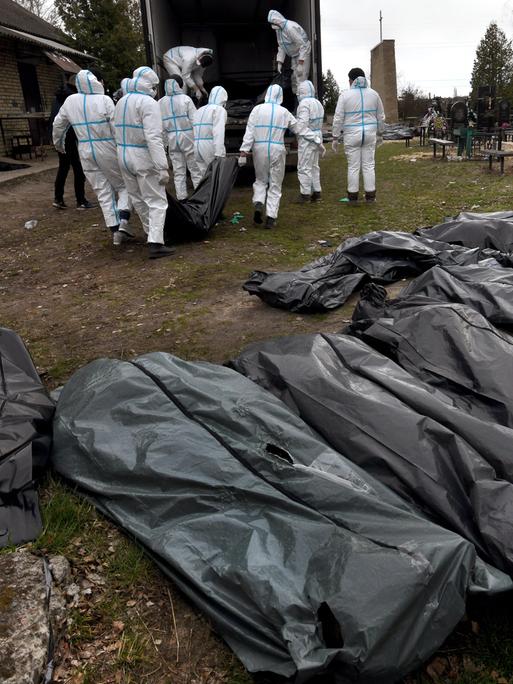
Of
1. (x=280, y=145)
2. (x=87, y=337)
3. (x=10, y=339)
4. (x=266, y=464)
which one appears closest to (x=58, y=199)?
(x=280, y=145)

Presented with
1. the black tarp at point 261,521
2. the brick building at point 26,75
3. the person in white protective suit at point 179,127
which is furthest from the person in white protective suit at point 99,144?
the brick building at point 26,75

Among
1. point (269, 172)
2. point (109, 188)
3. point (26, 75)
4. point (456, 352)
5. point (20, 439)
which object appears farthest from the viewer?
point (26, 75)

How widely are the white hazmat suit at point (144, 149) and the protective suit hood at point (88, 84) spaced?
2.23 feet

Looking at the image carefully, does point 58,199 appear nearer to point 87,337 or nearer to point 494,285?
point 87,337

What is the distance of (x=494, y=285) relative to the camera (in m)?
3.26

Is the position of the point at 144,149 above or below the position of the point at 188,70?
below

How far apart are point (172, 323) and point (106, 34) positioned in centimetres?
2120

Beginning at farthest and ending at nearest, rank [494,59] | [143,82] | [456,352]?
1. [494,59]
2. [143,82]
3. [456,352]

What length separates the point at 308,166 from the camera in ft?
27.1

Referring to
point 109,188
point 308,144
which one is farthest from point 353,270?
point 308,144

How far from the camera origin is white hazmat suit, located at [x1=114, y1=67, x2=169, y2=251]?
17.8ft

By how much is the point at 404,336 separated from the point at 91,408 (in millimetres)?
Result: 1552

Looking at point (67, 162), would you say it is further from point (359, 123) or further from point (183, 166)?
point (359, 123)

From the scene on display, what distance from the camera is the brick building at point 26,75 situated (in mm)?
15125
